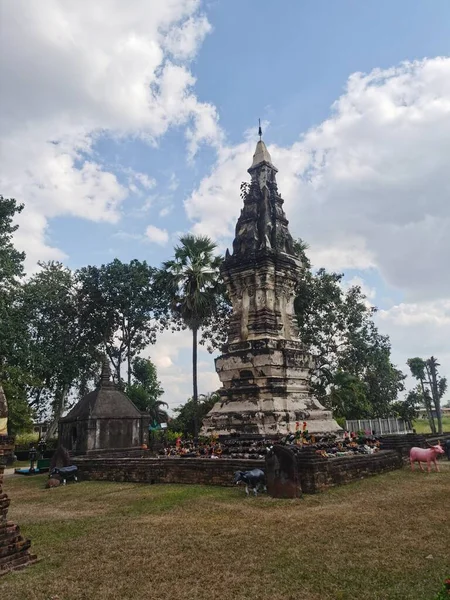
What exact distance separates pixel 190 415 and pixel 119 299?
35.3 feet

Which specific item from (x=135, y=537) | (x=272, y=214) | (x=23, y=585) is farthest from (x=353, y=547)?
(x=272, y=214)

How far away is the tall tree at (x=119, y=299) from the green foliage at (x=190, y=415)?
5.90 m

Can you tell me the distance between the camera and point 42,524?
25.1 ft

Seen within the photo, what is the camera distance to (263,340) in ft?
50.9

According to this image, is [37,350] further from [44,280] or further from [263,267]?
[263,267]

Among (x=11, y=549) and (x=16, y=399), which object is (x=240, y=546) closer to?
(x=11, y=549)

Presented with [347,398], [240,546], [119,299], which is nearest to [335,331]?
[347,398]

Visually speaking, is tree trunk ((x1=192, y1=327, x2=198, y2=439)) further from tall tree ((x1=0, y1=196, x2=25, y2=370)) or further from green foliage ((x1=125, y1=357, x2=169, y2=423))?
tall tree ((x1=0, y1=196, x2=25, y2=370))

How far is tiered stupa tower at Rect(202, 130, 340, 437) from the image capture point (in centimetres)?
1471

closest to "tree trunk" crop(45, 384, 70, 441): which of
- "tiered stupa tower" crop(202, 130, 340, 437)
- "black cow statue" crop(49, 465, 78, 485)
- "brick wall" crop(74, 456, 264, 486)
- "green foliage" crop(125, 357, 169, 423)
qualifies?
"green foliage" crop(125, 357, 169, 423)

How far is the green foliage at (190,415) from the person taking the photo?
29000 millimetres

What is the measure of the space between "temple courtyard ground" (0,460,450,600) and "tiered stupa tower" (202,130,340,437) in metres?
5.26

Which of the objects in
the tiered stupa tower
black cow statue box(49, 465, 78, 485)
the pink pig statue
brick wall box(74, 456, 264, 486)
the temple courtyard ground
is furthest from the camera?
the tiered stupa tower

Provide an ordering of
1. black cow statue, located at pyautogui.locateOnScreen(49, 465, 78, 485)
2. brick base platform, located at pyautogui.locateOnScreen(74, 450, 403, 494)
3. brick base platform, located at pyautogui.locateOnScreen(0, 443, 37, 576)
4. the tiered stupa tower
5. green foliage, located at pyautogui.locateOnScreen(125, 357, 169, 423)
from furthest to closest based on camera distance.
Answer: green foliage, located at pyautogui.locateOnScreen(125, 357, 169, 423) < the tiered stupa tower < black cow statue, located at pyautogui.locateOnScreen(49, 465, 78, 485) < brick base platform, located at pyautogui.locateOnScreen(74, 450, 403, 494) < brick base platform, located at pyautogui.locateOnScreen(0, 443, 37, 576)
